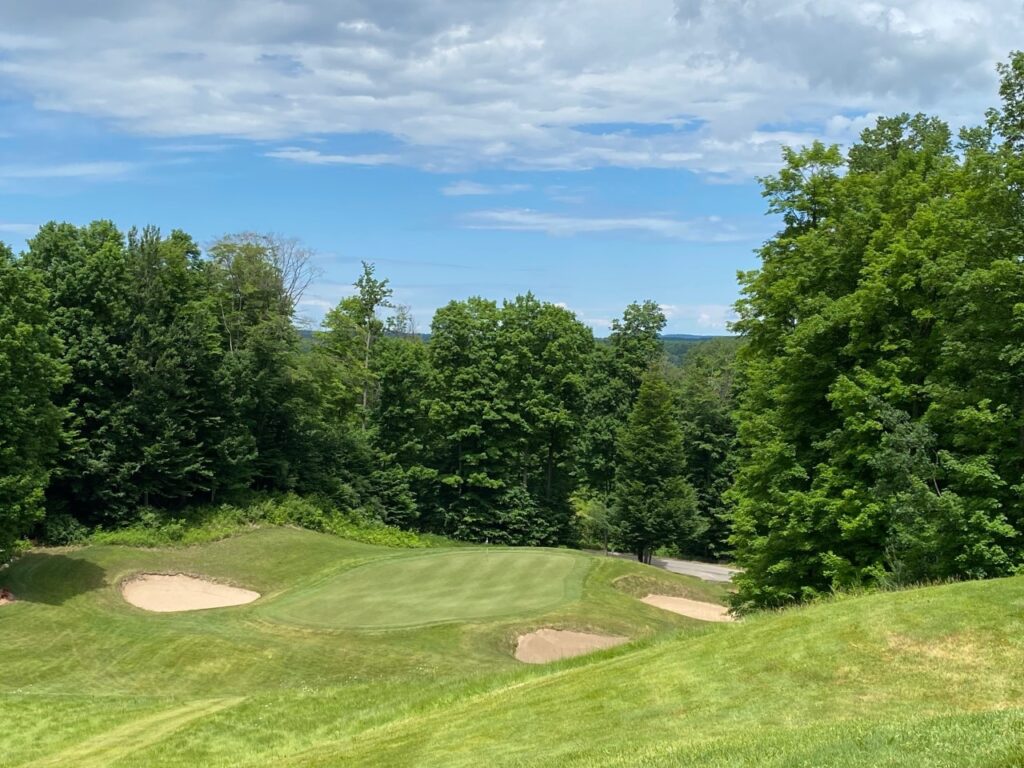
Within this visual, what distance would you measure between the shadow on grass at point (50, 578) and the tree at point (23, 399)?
136 cm

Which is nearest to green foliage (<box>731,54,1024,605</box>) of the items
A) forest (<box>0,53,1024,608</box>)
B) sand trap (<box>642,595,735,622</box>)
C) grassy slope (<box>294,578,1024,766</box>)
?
forest (<box>0,53,1024,608</box>)

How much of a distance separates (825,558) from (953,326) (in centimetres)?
679

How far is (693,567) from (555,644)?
1410 inches

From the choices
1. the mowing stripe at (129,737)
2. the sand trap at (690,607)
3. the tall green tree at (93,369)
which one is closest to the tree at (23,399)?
the tall green tree at (93,369)

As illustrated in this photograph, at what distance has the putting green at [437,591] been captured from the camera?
90.9 feet

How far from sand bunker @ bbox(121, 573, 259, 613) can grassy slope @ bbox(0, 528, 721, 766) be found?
57 cm

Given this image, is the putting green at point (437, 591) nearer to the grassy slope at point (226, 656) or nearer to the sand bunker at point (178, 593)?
the grassy slope at point (226, 656)

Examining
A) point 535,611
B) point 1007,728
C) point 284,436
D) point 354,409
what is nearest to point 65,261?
point 284,436

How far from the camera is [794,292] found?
1053 inches

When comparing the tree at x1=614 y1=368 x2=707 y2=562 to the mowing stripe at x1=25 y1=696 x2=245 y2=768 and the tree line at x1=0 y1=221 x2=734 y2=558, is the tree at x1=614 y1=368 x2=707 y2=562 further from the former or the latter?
the mowing stripe at x1=25 y1=696 x2=245 y2=768

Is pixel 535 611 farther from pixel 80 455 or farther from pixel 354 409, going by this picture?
pixel 354 409

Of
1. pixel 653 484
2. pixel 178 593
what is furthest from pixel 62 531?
pixel 653 484

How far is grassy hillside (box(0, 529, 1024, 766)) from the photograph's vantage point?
9977mm

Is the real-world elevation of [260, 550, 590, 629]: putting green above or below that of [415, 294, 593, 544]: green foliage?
below
